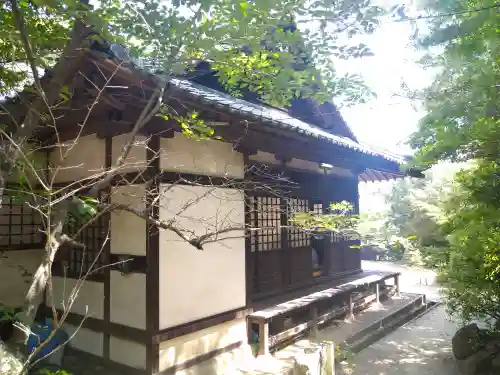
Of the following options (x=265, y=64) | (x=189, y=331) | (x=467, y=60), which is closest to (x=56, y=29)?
(x=265, y=64)

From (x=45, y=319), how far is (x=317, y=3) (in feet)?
20.4

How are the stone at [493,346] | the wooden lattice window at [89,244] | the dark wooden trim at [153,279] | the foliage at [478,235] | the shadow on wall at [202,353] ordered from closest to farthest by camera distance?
the foliage at [478,235], the dark wooden trim at [153,279], the shadow on wall at [202,353], the wooden lattice window at [89,244], the stone at [493,346]

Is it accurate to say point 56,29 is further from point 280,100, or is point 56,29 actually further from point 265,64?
point 280,100

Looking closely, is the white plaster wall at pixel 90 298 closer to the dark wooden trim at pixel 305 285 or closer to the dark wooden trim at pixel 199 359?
the dark wooden trim at pixel 199 359

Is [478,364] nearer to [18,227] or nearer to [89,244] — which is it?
[89,244]

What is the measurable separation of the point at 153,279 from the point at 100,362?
1607mm

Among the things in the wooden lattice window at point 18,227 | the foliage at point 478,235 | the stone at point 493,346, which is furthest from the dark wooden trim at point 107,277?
the stone at point 493,346

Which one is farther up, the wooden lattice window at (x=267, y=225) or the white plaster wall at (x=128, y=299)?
the wooden lattice window at (x=267, y=225)

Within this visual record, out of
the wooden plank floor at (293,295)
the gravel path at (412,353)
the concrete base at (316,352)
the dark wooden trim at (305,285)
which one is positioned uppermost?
the dark wooden trim at (305,285)

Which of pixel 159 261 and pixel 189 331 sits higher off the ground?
pixel 159 261

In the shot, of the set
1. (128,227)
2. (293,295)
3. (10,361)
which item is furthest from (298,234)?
(10,361)

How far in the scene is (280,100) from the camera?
4160mm

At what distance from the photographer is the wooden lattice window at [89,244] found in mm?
5602

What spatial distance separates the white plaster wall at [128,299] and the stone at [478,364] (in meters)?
5.24
